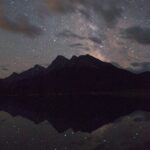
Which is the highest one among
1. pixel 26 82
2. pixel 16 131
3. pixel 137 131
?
pixel 137 131

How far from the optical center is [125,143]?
14.9 metres

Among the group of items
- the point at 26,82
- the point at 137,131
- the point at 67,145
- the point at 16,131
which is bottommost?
the point at 26,82

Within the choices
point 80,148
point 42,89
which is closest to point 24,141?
point 80,148

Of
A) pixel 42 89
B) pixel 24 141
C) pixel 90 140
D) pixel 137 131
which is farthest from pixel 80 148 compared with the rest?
pixel 42 89

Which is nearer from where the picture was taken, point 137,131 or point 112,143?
point 112,143

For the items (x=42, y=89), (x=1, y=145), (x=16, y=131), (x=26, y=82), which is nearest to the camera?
(x=1, y=145)

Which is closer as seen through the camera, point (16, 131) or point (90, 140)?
point (90, 140)

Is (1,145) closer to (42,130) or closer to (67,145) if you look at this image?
(67,145)

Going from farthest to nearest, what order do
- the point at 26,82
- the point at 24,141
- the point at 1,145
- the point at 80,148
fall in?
the point at 26,82 < the point at 24,141 < the point at 1,145 < the point at 80,148

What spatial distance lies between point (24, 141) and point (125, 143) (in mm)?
4480

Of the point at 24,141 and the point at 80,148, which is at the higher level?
the point at 80,148

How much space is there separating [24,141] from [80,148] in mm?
3168

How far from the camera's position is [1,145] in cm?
1470

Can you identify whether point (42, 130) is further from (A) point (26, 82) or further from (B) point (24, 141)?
(A) point (26, 82)
